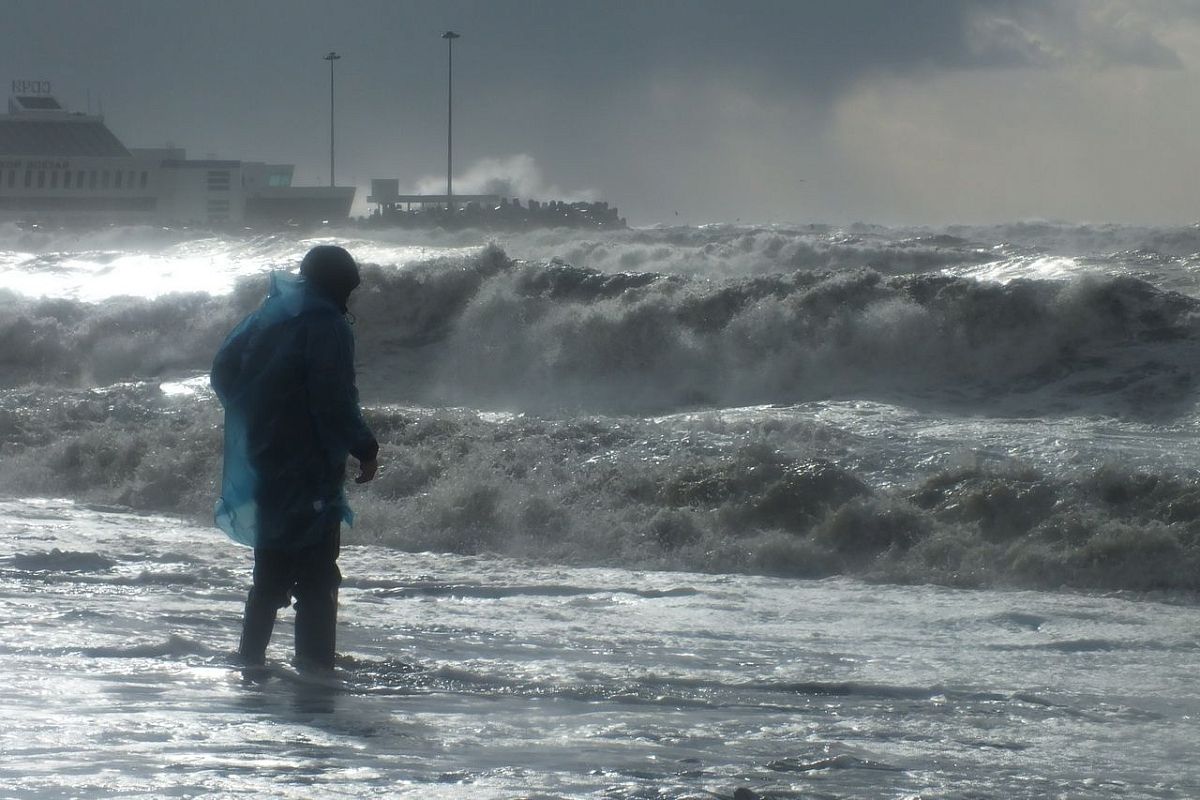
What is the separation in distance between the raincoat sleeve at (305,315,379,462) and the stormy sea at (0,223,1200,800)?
0.82m

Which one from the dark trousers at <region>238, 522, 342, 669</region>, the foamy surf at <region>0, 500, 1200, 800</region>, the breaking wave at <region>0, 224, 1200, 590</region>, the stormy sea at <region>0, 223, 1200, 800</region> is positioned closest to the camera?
the foamy surf at <region>0, 500, 1200, 800</region>

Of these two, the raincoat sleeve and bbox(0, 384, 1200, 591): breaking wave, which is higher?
the raincoat sleeve

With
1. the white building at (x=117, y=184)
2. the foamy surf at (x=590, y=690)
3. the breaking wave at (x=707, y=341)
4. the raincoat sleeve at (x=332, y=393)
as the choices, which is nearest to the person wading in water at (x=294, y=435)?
the raincoat sleeve at (x=332, y=393)

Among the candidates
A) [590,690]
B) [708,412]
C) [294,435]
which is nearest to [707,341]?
[708,412]

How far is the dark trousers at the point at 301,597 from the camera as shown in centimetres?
465

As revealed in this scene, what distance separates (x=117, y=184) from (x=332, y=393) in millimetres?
75629

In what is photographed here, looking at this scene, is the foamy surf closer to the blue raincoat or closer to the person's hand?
the blue raincoat

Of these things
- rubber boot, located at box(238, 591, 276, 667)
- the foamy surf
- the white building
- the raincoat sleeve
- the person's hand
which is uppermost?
the white building

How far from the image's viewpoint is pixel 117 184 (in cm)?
7494

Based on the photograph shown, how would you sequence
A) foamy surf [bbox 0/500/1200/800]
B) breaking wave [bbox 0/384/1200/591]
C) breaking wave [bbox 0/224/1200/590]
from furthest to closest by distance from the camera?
breaking wave [bbox 0/224/1200/590], breaking wave [bbox 0/384/1200/591], foamy surf [bbox 0/500/1200/800]

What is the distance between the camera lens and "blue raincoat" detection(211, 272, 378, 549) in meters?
4.50

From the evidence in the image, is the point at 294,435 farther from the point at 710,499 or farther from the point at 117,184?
the point at 117,184

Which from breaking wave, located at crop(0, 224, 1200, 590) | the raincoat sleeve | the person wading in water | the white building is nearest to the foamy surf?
the person wading in water

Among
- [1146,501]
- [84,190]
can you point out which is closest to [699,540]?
[1146,501]
